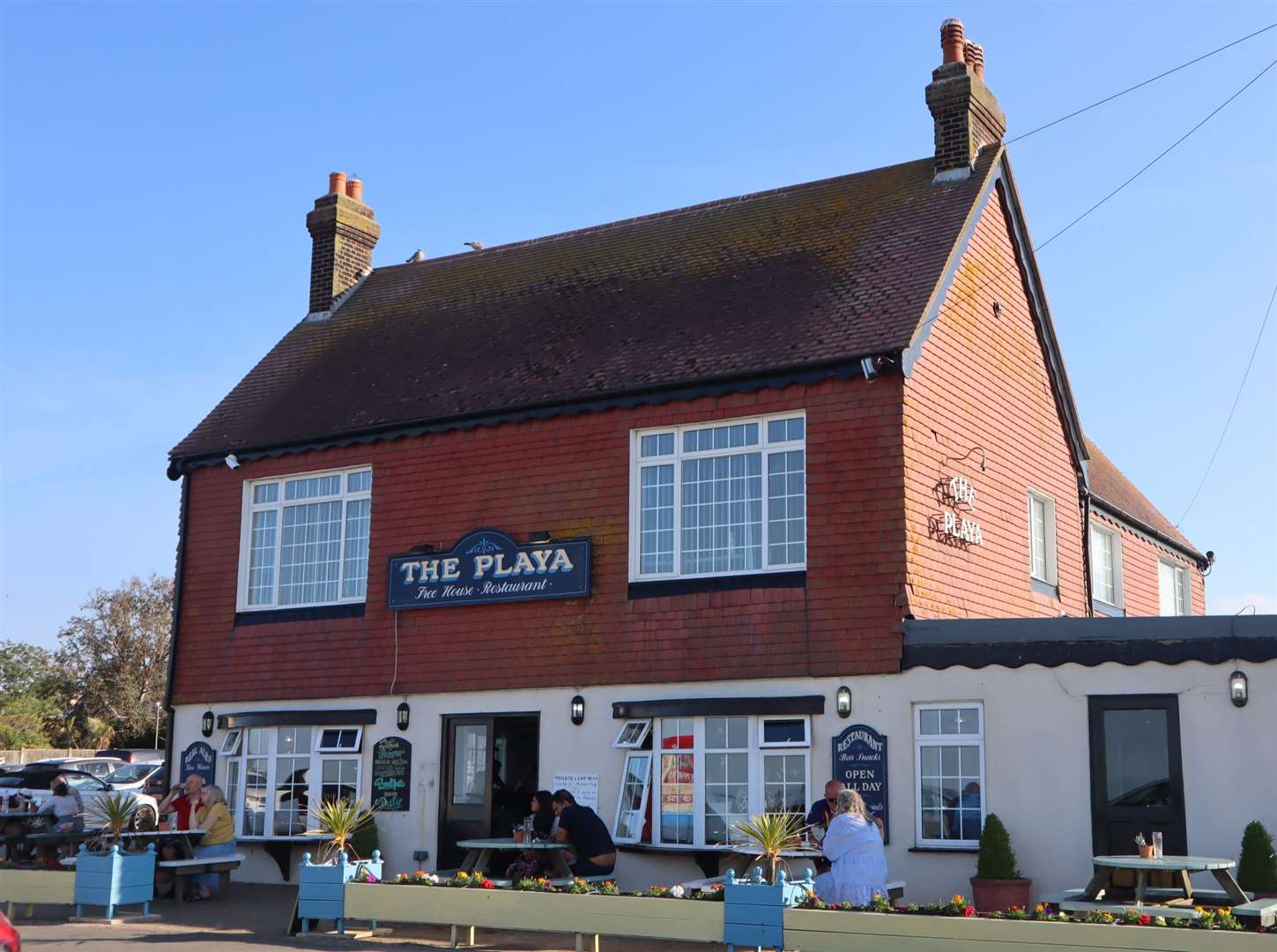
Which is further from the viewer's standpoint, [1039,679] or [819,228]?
[819,228]

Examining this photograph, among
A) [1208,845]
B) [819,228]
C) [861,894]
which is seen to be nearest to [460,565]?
[819,228]

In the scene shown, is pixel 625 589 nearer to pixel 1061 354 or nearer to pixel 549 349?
pixel 549 349

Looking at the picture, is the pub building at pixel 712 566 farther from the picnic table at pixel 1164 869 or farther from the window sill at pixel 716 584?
the picnic table at pixel 1164 869

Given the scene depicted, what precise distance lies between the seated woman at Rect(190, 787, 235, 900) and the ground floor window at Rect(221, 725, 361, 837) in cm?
154

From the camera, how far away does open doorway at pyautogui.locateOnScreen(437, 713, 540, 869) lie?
1623cm

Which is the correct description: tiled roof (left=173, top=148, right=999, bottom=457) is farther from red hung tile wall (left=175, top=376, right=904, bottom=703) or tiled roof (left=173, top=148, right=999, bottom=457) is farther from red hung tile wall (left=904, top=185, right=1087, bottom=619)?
red hung tile wall (left=904, top=185, right=1087, bottom=619)

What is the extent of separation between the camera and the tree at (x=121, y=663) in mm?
47094

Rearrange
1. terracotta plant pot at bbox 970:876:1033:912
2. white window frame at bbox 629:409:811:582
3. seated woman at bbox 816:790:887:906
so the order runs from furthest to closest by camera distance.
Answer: white window frame at bbox 629:409:811:582
terracotta plant pot at bbox 970:876:1033:912
seated woman at bbox 816:790:887:906

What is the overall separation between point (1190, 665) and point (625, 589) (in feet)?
19.2

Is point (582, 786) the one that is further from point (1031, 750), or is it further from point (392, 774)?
point (1031, 750)

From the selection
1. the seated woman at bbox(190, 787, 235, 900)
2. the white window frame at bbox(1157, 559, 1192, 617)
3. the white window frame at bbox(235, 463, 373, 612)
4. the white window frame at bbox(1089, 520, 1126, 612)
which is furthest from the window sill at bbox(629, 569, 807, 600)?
the white window frame at bbox(1157, 559, 1192, 617)

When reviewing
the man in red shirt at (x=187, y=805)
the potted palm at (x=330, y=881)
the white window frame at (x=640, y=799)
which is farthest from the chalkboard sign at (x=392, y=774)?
the potted palm at (x=330, y=881)

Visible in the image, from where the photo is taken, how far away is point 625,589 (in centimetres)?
1545

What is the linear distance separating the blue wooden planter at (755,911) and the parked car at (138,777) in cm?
1838
